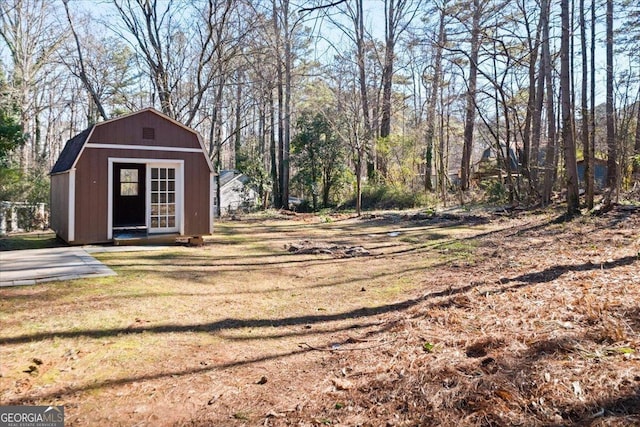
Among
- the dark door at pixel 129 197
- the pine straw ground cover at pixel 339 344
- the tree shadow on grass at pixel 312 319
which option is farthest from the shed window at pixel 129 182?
the tree shadow on grass at pixel 312 319

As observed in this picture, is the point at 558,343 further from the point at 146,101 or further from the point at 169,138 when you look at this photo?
the point at 146,101

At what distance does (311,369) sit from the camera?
314 cm

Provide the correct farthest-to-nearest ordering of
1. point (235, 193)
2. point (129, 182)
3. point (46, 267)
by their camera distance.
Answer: point (235, 193) < point (129, 182) < point (46, 267)

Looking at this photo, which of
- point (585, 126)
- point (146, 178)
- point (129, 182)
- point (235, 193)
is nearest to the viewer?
→ point (146, 178)

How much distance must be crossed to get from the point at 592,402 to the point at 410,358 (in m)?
1.26

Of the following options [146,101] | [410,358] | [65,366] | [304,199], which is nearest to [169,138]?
[65,366]

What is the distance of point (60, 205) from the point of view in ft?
29.6

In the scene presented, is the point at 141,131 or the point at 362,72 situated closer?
the point at 141,131

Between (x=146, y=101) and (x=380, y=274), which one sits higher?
(x=146, y=101)

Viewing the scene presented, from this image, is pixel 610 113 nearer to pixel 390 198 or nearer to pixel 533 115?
pixel 533 115

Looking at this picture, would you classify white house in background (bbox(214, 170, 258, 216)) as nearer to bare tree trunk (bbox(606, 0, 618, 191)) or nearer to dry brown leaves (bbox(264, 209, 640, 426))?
bare tree trunk (bbox(606, 0, 618, 191))

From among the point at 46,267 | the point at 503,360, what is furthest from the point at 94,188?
the point at 503,360

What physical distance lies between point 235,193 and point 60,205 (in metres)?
12.0

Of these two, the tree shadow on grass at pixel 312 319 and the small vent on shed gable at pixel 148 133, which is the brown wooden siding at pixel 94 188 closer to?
the small vent on shed gable at pixel 148 133
